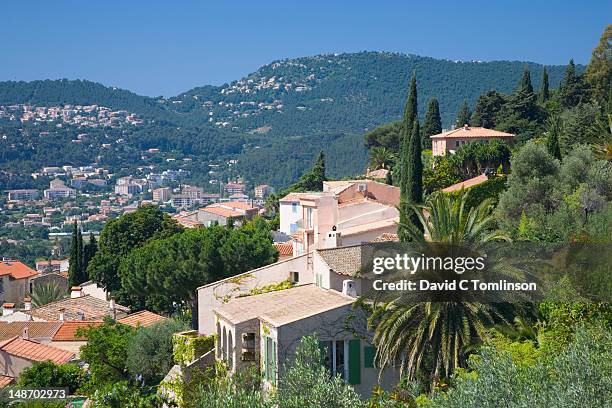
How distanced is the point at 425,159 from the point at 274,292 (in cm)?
3139

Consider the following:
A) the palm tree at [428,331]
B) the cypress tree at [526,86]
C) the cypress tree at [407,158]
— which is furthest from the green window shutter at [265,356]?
the cypress tree at [526,86]

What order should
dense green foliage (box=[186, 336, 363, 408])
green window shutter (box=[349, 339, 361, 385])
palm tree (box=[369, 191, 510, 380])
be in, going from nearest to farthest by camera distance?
dense green foliage (box=[186, 336, 363, 408]) → palm tree (box=[369, 191, 510, 380]) → green window shutter (box=[349, 339, 361, 385])

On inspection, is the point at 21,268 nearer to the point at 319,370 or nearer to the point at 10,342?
the point at 10,342

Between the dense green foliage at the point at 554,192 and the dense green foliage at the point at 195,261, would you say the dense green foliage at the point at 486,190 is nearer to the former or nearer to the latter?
the dense green foliage at the point at 554,192

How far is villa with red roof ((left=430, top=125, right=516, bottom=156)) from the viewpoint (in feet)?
187

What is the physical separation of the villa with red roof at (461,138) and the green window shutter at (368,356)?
3629 centimetres

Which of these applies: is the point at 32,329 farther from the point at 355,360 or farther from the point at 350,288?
the point at 355,360

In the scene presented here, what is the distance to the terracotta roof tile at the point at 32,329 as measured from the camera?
4306cm

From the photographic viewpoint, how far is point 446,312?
2019 centimetres

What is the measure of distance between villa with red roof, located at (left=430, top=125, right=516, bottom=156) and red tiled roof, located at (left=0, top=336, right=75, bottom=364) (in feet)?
86.1

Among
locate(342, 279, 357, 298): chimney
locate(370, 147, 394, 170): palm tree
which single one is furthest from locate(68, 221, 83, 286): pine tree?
locate(342, 279, 357, 298): chimney

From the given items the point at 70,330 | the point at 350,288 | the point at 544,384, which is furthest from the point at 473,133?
the point at 544,384

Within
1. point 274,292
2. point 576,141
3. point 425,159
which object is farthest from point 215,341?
point 425,159

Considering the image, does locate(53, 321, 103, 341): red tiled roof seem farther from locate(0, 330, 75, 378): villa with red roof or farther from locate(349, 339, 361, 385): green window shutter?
locate(349, 339, 361, 385): green window shutter
